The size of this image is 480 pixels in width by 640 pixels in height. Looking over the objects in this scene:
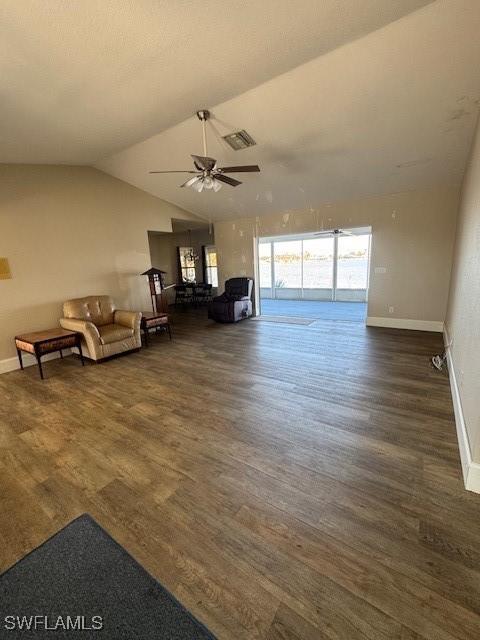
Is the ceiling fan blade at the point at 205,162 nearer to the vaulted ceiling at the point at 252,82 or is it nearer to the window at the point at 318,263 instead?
the vaulted ceiling at the point at 252,82

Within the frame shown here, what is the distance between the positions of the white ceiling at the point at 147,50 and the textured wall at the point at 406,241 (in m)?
3.53

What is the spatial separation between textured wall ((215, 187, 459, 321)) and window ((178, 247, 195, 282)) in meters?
4.74

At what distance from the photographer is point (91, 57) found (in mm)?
2230

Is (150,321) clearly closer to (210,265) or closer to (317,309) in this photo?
(317,309)

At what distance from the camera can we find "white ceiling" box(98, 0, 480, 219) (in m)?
2.39

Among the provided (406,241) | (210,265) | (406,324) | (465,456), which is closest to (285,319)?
(406,324)

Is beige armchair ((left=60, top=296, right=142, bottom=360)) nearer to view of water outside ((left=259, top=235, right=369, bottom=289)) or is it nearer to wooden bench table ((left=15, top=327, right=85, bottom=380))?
wooden bench table ((left=15, top=327, right=85, bottom=380))

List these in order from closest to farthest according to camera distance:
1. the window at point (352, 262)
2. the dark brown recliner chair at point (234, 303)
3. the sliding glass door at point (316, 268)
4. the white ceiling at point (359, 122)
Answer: the white ceiling at point (359, 122) → the dark brown recliner chair at point (234, 303) → the window at point (352, 262) → the sliding glass door at point (316, 268)

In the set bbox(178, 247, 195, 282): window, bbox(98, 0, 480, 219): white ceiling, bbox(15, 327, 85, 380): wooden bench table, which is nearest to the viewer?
bbox(98, 0, 480, 219): white ceiling

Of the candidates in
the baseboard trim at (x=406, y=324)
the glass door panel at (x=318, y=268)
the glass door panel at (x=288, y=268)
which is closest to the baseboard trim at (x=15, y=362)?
the baseboard trim at (x=406, y=324)

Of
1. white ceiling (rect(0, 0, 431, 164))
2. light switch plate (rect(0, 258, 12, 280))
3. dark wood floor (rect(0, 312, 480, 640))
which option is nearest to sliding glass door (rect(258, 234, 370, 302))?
dark wood floor (rect(0, 312, 480, 640))

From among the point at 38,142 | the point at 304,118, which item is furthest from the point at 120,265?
the point at 304,118

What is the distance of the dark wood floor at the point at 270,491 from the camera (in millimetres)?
1232

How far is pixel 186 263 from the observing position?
9.81 metres
